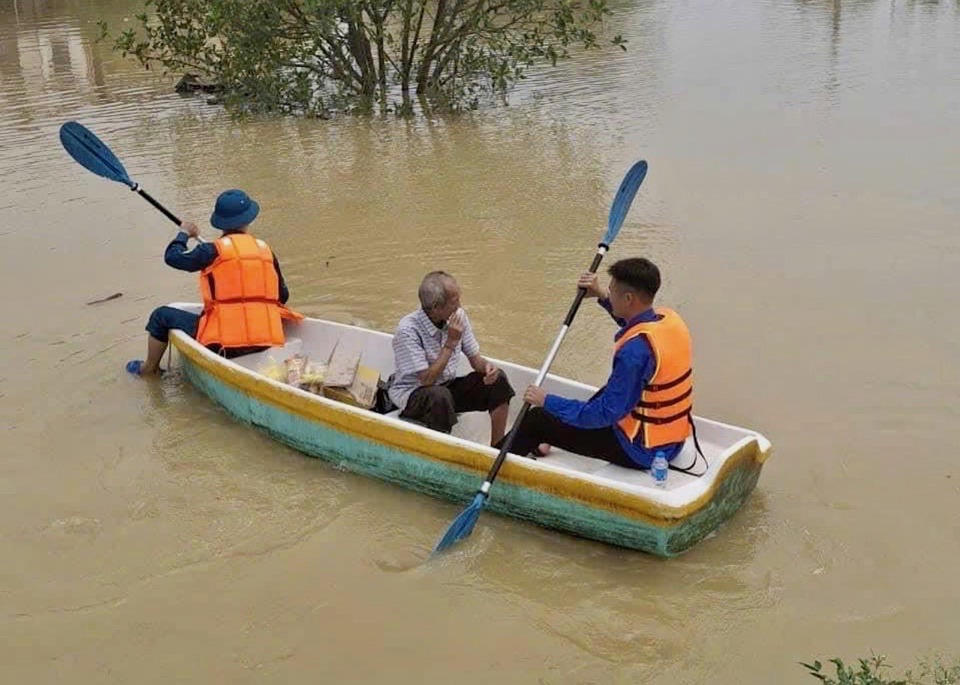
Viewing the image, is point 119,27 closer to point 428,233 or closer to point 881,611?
point 428,233

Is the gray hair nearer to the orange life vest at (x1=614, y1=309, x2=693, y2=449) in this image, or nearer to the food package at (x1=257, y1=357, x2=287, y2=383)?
the orange life vest at (x1=614, y1=309, x2=693, y2=449)

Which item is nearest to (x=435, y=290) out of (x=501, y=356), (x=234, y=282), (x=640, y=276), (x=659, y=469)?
(x=640, y=276)

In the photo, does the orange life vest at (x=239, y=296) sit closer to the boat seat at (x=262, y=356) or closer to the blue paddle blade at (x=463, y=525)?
the boat seat at (x=262, y=356)

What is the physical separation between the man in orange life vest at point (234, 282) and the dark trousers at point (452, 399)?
3.92 ft

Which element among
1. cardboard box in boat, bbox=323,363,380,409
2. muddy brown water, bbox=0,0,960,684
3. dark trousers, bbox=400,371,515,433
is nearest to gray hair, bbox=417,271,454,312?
dark trousers, bbox=400,371,515,433

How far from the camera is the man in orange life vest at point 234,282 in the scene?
5.49m

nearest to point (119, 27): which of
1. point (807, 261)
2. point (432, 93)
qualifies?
point (432, 93)

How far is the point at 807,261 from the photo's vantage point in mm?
7602

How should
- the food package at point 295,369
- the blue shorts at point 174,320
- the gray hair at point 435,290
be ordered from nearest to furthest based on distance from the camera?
1. the gray hair at point 435,290
2. the food package at point 295,369
3. the blue shorts at point 174,320

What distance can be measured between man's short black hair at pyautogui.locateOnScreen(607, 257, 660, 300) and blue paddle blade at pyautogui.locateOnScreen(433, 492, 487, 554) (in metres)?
1.03

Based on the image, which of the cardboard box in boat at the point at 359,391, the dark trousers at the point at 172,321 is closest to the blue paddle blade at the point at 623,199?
the cardboard box in boat at the point at 359,391

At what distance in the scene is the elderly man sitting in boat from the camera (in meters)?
4.62

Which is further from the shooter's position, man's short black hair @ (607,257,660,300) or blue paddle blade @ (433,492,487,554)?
blue paddle blade @ (433,492,487,554)

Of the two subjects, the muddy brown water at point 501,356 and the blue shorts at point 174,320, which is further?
the blue shorts at point 174,320
